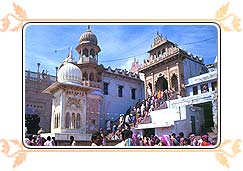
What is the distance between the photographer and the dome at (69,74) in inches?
98.0

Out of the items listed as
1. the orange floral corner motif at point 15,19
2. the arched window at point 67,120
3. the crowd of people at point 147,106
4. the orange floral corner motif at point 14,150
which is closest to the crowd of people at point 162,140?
Result: the crowd of people at point 147,106

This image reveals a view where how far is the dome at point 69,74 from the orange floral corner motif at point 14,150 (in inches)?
23.9

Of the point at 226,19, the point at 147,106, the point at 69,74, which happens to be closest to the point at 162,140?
the point at 147,106

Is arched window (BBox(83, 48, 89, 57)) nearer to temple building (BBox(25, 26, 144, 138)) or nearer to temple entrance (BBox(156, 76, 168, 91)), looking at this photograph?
temple building (BBox(25, 26, 144, 138))

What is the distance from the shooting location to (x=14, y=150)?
228 centimetres

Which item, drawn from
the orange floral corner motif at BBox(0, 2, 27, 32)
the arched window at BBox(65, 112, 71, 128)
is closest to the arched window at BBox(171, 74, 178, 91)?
the arched window at BBox(65, 112, 71, 128)

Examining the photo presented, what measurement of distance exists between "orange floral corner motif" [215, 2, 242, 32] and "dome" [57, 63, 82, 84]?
120 centimetres

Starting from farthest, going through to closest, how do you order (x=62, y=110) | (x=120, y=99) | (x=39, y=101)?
(x=120, y=99) → (x=62, y=110) → (x=39, y=101)

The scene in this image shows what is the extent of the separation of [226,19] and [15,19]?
5.21 ft

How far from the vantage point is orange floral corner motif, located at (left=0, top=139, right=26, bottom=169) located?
7.43ft

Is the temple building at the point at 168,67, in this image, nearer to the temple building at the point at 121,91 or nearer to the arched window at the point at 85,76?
the temple building at the point at 121,91

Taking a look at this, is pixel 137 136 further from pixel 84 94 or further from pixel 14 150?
pixel 14 150

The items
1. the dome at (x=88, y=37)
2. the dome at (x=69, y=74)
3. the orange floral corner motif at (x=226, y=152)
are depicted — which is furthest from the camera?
the dome at (x=69, y=74)

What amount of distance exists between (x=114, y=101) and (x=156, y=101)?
0.36 m
